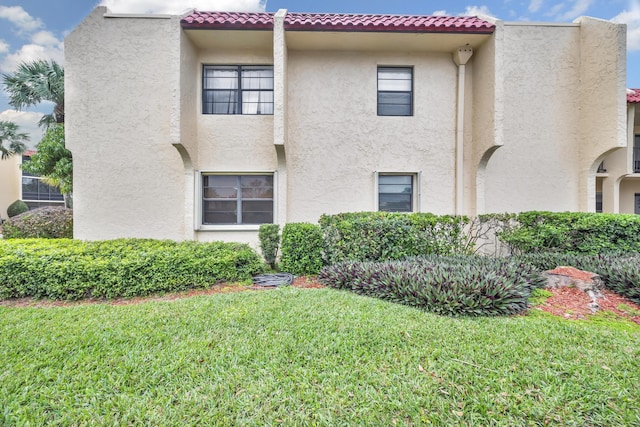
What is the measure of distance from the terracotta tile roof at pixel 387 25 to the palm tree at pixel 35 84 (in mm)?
11717

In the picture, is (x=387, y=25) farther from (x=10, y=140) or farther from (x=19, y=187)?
(x=19, y=187)

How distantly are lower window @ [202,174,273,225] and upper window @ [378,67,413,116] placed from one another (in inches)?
177

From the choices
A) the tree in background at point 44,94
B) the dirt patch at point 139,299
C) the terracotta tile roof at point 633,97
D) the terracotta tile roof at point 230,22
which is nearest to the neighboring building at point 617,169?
the terracotta tile roof at point 633,97

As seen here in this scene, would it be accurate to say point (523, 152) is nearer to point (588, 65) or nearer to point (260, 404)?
point (588, 65)

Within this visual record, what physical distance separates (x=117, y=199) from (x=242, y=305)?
660 centimetres

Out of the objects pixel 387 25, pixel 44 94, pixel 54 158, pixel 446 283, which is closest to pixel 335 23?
pixel 387 25

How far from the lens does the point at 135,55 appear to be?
8.05 meters

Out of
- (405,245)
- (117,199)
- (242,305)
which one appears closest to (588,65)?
(405,245)

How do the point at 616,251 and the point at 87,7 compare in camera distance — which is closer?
the point at 616,251

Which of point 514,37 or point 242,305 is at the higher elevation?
point 514,37

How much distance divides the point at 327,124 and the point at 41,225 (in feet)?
32.8

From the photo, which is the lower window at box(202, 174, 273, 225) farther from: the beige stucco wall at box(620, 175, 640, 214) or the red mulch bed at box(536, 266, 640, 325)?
the beige stucco wall at box(620, 175, 640, 214)

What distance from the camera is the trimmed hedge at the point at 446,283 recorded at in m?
4.12

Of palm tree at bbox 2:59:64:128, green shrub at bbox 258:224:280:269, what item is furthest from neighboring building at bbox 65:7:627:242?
palm tree at bbox 2:59:64:128
